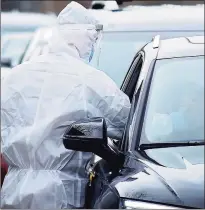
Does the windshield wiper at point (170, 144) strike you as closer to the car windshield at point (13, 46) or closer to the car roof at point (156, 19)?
the car roof at point (156, 19)

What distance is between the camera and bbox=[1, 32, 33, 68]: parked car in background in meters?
11.5

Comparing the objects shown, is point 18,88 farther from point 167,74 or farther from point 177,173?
point 177,173

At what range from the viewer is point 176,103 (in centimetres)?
380

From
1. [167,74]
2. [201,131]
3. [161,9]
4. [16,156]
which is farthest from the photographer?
[161,9]

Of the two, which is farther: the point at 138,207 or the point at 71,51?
the point at 71,51

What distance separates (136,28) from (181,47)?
109 cm

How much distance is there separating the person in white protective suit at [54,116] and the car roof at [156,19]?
0.43 metres

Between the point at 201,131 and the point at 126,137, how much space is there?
534 mm

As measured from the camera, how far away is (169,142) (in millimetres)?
3730

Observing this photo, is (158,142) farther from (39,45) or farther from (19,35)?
(19,35)

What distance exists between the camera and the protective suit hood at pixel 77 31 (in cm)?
444

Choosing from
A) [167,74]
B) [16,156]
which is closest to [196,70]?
[167,74]

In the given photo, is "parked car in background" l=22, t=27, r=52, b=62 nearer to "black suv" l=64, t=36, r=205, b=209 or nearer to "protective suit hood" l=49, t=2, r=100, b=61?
"protective suit hood" l=49, t=2, r=100, b=61

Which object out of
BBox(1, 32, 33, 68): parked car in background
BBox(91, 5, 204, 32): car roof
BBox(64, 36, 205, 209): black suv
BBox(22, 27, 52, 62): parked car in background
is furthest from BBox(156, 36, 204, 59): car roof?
BBox(1, 32, 33, 68): parked car in background
